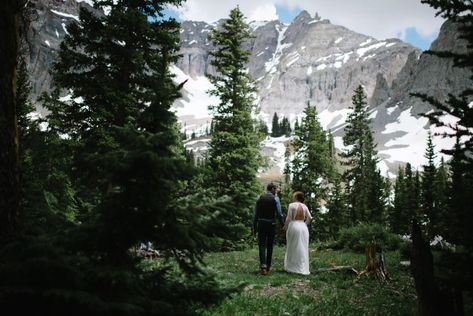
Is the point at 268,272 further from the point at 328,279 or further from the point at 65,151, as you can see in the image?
the point at 65,151

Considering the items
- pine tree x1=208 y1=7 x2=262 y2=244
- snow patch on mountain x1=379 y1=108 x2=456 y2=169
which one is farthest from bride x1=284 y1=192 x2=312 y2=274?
snow patch on mountain x1=379 y1=108 x2=456 y2=169

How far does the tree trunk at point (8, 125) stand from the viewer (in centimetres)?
429

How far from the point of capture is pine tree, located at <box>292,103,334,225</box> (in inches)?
1563

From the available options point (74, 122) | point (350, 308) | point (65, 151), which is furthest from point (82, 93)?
point (350, 308)

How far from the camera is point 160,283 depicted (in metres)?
4.17

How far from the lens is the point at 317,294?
9.92 metres

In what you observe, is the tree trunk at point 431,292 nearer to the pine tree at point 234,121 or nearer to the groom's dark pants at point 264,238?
the groom's dark pants at point 264,238

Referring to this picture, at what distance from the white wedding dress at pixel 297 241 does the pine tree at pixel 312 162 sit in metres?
25.8

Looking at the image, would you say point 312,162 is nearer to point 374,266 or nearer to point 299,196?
point 299,196

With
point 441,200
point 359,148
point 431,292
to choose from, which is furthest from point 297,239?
point 441,200

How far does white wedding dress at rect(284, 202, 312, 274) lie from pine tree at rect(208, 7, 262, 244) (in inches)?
567

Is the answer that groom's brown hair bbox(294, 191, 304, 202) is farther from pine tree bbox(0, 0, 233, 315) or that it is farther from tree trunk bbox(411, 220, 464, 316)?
pine tree bbox(0, 0, 233, 315)

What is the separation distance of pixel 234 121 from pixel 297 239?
17063mm

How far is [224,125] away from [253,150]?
9.58 ft
